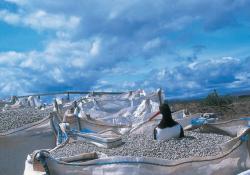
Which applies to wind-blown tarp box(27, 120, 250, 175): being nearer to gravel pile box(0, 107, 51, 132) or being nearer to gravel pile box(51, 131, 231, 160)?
gravel pile box(51, 131, 231, 160)

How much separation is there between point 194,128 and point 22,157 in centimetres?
317

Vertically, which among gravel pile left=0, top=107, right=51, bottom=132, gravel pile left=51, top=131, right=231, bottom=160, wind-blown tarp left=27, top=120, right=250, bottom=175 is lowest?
wind-blown tarp left=27, top=120, right=250, bottom=175

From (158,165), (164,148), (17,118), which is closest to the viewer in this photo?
(158,165)

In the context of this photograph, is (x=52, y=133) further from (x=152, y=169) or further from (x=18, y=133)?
(x=152, y=169)

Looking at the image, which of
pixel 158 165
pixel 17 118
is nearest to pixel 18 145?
pixel 17 118

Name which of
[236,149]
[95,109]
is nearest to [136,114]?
[95,109]

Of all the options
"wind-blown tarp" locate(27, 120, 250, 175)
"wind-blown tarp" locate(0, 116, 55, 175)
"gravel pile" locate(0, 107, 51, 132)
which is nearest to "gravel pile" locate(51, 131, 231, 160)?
"wind-blown tarp" locate(27, 120, 250, 175)

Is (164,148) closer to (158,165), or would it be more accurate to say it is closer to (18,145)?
(158,165)

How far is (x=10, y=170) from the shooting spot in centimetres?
878

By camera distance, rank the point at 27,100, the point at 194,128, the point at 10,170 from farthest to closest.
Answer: the point at 27,100 < the point at 10,170 < the point at 194,128

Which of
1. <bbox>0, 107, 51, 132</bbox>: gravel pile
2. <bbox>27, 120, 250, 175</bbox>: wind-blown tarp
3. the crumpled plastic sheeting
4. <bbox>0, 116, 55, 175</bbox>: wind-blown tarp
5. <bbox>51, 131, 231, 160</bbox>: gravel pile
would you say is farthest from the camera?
the crumpled plastic sheeting

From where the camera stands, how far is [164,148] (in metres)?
5.75

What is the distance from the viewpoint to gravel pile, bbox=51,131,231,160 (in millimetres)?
5500

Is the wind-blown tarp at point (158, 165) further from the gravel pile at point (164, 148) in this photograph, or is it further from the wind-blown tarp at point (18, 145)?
the wind-blown tarp at point (18, 145)
